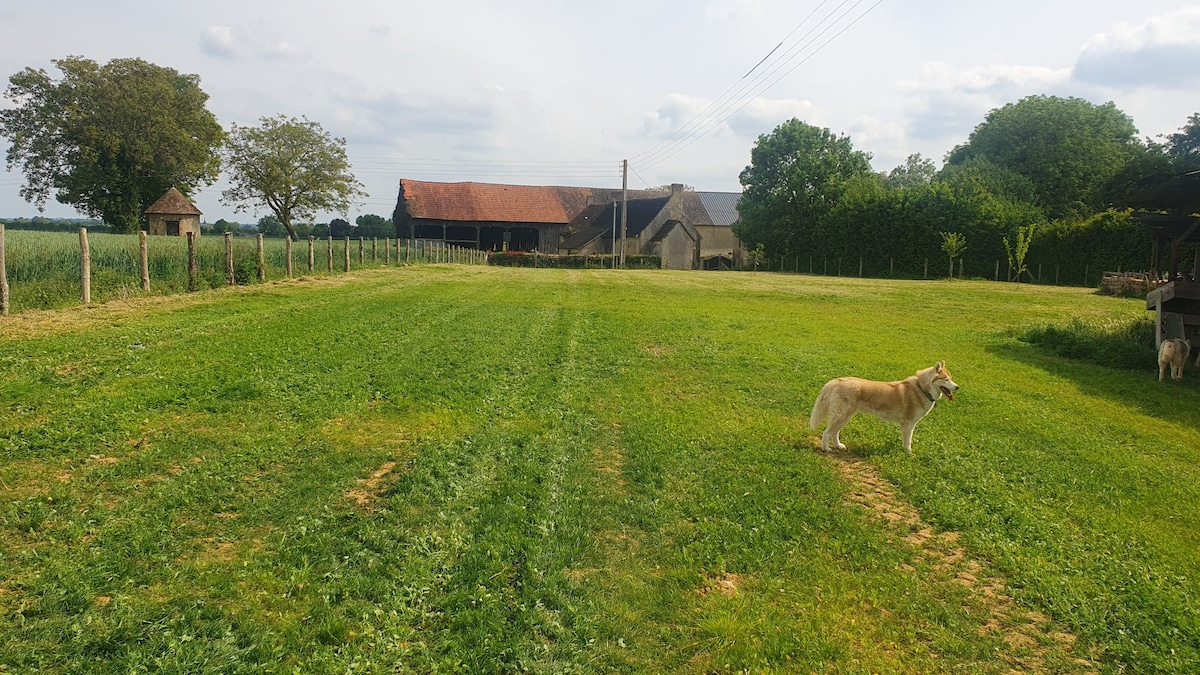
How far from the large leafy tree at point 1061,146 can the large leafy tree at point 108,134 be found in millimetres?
60856

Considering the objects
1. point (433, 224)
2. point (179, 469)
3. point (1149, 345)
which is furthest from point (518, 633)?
point (433, 224)

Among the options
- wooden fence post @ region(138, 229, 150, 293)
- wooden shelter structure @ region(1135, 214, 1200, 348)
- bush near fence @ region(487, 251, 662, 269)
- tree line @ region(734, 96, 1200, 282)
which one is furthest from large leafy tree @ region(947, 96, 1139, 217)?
wooden fence post @ region(138, 229, 150, 293)

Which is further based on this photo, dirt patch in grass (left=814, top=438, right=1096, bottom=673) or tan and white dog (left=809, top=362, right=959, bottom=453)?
tan and white dog (left=809, top=362, right=959, bottom=453)

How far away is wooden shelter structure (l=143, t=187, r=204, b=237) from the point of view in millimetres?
38844

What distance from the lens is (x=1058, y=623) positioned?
12.7ft

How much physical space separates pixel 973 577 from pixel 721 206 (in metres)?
66.8

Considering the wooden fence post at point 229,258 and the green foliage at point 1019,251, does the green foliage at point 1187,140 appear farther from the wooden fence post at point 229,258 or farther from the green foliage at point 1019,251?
the wooden fence post at point 229,258

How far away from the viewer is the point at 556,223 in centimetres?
6322

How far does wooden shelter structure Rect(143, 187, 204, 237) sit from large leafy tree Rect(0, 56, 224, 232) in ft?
30.5

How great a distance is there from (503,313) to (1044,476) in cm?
1214

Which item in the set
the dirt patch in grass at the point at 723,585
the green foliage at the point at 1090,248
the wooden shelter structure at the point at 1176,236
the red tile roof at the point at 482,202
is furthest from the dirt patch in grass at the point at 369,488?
the red tile roof at the point at 482,202

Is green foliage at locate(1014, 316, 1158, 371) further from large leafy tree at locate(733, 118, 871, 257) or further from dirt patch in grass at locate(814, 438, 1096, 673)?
large leafy tree at locate(733, 118, 871, 257)

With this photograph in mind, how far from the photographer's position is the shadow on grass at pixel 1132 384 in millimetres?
9297

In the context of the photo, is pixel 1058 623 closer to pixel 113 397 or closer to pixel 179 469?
pixel 179 469
